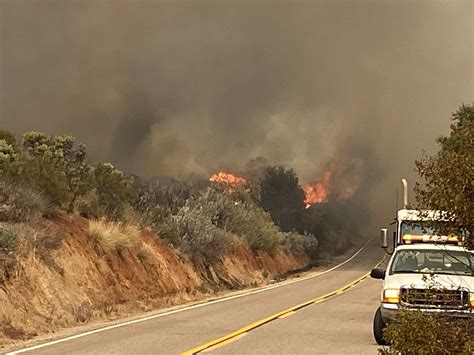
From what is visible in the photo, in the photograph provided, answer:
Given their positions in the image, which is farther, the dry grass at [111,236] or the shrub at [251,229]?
the shrub at [251,229]

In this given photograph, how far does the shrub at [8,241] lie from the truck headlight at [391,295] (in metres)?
9.75

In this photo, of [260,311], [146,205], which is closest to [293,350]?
[260,311]

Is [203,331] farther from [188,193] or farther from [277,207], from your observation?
[277,207]

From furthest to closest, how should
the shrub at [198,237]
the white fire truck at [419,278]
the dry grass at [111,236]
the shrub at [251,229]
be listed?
the shrub at [251,229] → the shrub at [198,237] → the dry grass at [111,236] → the white fire truck at [419,278]

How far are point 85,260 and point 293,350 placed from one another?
11183 millimetres

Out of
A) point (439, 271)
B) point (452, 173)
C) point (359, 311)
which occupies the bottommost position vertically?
point (359, 311)

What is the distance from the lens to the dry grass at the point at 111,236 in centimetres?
2316

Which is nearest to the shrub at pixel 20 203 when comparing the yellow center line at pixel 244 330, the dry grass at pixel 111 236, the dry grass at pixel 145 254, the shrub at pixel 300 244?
the dry grass at pixel 111 236

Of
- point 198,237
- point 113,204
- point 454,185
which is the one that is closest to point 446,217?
point 454,185

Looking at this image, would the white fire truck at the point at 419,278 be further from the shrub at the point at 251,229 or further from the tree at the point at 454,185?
the shrub at the point at 251,229

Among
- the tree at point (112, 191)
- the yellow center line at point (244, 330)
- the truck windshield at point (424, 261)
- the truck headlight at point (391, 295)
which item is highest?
the tree at point (112, 191)

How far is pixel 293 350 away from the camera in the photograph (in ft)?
39.4

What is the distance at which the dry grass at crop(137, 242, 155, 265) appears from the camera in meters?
25.4

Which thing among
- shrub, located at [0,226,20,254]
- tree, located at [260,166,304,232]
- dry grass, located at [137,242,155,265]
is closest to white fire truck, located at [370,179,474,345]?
shrub, located at [0,226,20,254]
